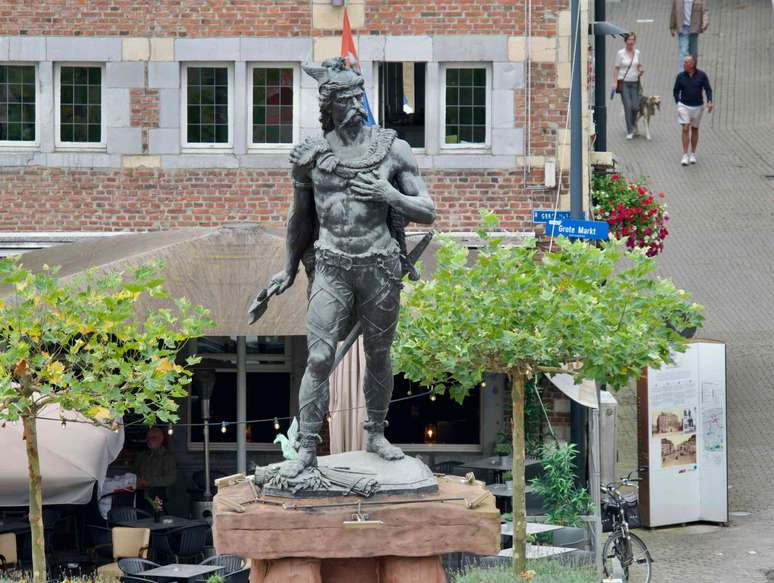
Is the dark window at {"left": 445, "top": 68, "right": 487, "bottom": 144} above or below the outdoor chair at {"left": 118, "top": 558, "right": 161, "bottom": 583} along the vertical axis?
above

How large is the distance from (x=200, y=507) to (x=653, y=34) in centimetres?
2844

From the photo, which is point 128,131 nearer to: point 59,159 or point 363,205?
point 59,159

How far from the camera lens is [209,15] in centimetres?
2088

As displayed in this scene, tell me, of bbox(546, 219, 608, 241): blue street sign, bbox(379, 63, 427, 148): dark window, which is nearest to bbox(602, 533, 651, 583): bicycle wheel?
bbox(546, 219, 608, 241): blue street sign

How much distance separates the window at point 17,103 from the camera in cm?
2127

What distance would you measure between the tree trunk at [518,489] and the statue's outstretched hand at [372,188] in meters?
4.11

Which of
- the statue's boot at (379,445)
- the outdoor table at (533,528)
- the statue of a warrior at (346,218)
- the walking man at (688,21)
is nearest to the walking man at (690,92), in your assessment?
the walking man at (688,21)

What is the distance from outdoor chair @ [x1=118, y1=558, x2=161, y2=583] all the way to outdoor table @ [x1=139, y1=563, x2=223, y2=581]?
2.4 inches

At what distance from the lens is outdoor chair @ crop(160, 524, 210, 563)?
1694 centimetres

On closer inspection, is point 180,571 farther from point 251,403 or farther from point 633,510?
point 251,403

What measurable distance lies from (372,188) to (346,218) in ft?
Result: 0.89

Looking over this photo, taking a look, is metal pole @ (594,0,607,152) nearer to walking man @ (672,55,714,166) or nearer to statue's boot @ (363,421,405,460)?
walking man @ (672,55,714,166)

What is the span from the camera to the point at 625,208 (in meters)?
22.5

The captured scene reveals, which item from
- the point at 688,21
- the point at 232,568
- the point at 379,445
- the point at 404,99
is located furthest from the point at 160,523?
the point at 688,21
